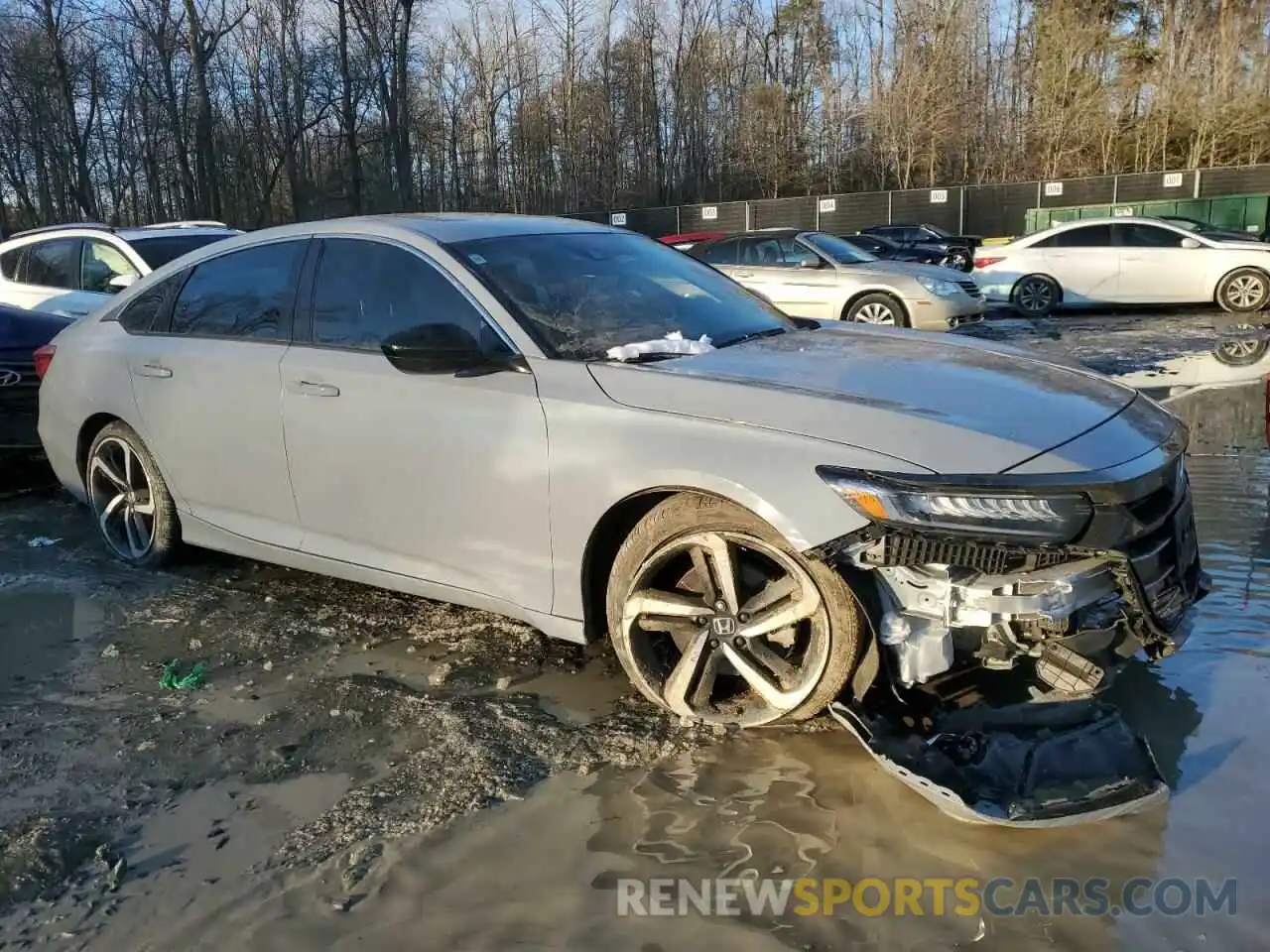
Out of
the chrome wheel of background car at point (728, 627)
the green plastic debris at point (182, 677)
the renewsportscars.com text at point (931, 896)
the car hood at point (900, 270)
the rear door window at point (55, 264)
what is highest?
the rear door window at point (55, 264)

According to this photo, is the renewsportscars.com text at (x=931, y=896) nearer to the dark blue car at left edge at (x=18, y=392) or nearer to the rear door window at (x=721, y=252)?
the dark blue car at left edge at (x=18, y=392)

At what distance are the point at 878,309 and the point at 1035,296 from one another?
461 centimetres

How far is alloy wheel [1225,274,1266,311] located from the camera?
1412 cm

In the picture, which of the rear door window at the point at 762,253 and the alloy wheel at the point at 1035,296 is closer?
the rear door window at the point at 762,253

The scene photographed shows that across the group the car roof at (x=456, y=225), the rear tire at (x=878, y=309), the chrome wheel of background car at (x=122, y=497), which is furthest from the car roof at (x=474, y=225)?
Result: the rear tire at (x=878, y=309)

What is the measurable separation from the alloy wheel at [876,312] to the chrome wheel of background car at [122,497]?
8767 mm

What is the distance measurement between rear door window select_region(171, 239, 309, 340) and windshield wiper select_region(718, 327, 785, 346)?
1844mm

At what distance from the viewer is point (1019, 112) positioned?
43.9 metres

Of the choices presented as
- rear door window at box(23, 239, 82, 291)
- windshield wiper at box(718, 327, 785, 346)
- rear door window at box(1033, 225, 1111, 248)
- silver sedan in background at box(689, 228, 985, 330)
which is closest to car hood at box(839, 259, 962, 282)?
silver sedan in background at box(689, 228, 985, 330)

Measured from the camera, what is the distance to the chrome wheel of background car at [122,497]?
4945mm

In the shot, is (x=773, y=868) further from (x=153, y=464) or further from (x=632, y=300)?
(x=153, y=464)

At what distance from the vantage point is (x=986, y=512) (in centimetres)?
265

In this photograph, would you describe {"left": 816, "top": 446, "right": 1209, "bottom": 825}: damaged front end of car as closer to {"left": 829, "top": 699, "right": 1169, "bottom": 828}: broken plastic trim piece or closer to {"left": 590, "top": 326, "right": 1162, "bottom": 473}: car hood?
{"left": 829, "top": 699, "right": 1169, "bottom": 828}: broken plastic trim piece

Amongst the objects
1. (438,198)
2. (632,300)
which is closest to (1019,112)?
(438,198)
